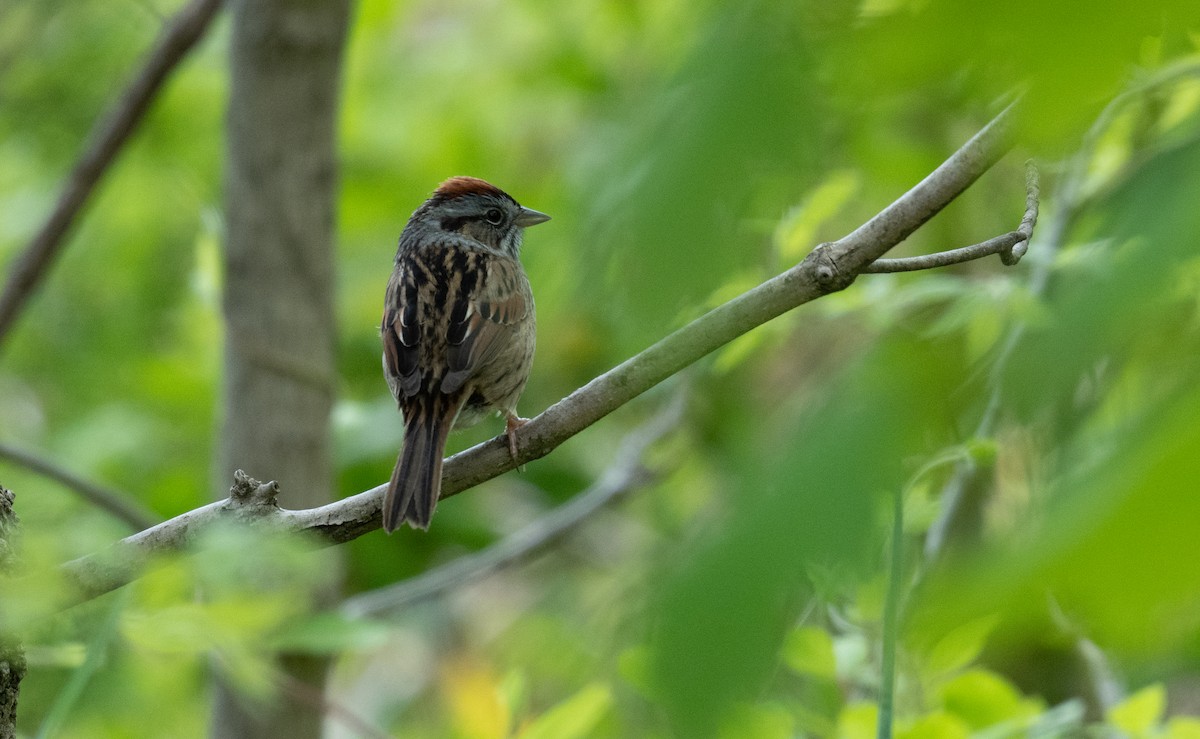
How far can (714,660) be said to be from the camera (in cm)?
57

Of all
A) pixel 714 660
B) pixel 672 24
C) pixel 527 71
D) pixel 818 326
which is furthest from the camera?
pixel 527 71

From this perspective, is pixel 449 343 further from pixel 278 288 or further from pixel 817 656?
pixel 817 656

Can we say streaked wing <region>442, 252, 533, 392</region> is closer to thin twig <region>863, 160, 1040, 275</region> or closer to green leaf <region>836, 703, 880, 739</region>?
green leaf <region>836, 703, 880, 739</region>

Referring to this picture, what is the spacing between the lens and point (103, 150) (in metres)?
4.18

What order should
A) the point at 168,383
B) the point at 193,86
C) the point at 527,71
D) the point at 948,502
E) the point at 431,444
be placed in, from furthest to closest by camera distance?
the point at 193,86
the point at 527,71
the point at 168,383
the point at 431,444
the point at 948,502

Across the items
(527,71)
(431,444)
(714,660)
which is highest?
(527,71)

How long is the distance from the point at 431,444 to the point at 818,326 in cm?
213

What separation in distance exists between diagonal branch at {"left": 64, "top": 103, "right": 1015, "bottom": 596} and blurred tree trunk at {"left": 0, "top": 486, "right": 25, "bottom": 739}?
0.12 metres

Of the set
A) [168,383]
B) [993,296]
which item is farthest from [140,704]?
[993,296]

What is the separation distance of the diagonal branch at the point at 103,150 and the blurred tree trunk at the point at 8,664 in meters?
2.13

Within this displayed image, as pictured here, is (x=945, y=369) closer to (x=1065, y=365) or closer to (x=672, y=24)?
(x=1065, y=365)

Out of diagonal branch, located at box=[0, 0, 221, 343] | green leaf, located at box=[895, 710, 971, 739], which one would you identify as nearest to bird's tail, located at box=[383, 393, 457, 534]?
green leaf, located at box=[895, 710, 971, 739]

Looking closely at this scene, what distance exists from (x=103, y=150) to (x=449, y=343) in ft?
5.47

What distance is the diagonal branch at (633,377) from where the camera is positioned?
157 cm
